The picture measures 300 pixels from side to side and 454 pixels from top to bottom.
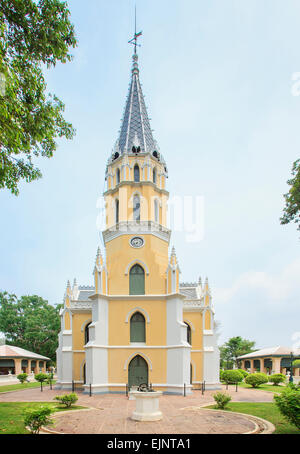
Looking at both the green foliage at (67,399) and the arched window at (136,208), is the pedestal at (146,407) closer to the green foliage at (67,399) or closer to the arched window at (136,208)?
the green foliage at (67,399)

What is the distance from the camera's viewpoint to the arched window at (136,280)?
24.7 metres

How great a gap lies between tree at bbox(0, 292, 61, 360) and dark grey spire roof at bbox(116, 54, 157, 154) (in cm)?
3163

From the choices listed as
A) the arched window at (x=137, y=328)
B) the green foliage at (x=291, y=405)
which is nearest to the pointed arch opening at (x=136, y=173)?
the arched window at (x=137, y=328)

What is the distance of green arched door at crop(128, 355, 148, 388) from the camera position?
76.2 feet

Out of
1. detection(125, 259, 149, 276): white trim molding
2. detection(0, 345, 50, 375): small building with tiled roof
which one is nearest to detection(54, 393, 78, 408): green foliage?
detection(125, 259, 149, 276): white trim molding

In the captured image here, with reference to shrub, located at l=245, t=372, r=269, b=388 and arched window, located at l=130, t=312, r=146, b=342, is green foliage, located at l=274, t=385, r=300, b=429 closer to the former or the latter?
arched window, located at l=130, t=312, r=146, b=342

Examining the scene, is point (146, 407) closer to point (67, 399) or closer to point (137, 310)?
point (67, 399)

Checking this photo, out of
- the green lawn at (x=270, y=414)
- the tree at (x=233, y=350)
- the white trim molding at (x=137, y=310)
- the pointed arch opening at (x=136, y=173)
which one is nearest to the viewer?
the green lawn at (x=270, y=414)

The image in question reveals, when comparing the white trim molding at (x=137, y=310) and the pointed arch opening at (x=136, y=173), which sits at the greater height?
the pointed arch opening at (x=136, y=173)

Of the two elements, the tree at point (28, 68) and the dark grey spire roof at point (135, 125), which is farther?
the dark grey spire roof at point (135, 125)

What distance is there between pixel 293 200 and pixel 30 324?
44262mm

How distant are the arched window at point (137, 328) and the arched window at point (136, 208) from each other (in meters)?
7.80
